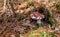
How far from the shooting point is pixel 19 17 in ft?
14.0

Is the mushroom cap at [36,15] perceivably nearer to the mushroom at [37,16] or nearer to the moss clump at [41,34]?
the mushroom at [37,16]

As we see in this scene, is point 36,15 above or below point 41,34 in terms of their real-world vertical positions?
above

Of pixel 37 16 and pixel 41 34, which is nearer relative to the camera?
pixel 41 34

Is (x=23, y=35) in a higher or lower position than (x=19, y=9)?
lower

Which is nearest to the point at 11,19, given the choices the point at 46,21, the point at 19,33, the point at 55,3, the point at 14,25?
the point at 14,25

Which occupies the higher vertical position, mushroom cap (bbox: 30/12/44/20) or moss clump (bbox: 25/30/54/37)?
mushroom cap (bbox: 30/12/44/20)

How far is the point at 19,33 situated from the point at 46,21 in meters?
0.74

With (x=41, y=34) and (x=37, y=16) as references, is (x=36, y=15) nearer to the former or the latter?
(x=37, y=16)

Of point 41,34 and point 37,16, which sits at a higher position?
point 37,16

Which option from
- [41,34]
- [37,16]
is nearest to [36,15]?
[37,16]

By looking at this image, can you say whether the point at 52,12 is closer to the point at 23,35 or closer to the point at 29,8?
the point at 29,8

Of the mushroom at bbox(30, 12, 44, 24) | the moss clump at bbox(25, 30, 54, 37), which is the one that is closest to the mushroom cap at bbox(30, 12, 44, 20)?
the mushroom at bbox(30, 12, 44, 24)

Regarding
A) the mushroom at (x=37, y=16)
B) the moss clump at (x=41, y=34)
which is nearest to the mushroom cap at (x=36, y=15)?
the mushroom at (x=37, y=16)

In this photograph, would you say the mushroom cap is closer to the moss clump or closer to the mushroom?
the mushroom
